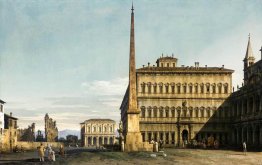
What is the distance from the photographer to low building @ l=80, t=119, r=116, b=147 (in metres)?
125

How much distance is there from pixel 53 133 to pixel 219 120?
46.4 m

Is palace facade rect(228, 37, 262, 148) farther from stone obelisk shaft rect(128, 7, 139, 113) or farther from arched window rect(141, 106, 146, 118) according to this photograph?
stone obelisk shaft rect(128, 7, 139, 113)

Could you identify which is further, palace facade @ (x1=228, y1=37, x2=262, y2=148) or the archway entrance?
the archway entrance

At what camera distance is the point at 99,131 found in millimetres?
125688

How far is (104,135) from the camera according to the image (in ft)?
410

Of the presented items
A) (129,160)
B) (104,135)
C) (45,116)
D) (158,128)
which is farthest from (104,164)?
(104,135)

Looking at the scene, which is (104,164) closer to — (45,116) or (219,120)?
(219,120)

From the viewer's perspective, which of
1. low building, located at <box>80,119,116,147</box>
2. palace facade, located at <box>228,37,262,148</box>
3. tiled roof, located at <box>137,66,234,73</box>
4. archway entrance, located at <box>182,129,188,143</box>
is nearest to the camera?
palace facade, located at <box>228,37,262,148</box>

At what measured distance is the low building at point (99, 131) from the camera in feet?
409

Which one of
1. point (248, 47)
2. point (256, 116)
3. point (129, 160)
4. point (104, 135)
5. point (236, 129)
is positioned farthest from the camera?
point (104, 135)

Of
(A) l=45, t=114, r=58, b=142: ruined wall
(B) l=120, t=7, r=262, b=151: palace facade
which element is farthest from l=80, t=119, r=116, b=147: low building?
(B) l=120, t=7, r=262, b=151: palace facade

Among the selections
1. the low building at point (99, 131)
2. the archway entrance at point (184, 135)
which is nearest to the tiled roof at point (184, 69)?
the archway entrance at point (184, 135)

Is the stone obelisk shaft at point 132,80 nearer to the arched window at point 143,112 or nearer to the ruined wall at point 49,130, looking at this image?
the arched window at point 143,112

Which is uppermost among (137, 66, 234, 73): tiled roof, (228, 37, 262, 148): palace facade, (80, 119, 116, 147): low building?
(137, 66, 234, 73): tiled roof
